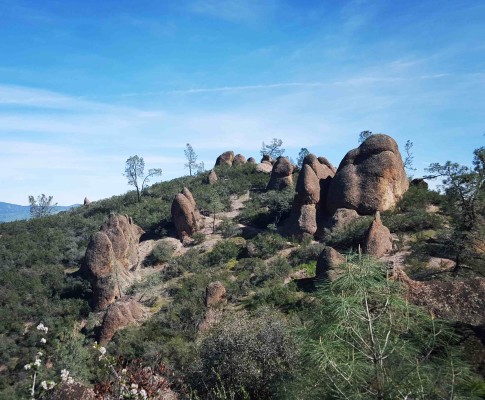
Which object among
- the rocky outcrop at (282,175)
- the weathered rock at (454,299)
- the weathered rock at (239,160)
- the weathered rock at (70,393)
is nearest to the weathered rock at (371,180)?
the rocky outcrop at (282,175)

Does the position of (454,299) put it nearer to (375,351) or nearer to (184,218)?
(375,351)

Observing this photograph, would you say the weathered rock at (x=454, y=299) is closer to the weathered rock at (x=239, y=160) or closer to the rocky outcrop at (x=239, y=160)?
the rocky outcrop at (x=239, y=160)

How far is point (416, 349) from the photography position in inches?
187

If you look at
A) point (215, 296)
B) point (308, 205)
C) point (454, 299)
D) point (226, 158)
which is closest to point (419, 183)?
point (308, 205)

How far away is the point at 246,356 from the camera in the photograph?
1270 centimetres

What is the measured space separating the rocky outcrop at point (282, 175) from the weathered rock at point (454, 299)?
34928mm

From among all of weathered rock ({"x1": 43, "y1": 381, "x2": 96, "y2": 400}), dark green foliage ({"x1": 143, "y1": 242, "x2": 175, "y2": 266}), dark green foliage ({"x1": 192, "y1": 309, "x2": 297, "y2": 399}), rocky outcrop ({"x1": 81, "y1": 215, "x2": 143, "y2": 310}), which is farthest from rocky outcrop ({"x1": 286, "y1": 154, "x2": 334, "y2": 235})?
weathered rock ({"x1": 43, "y1": 381, "x2": 96, "y2": 400})

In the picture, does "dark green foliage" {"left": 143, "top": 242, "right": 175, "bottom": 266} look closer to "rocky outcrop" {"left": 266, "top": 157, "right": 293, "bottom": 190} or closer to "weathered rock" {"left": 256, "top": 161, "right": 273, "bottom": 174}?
"rocky outcrop" {"left": 266, "top": 157, "right": 293, "bottom": 190}

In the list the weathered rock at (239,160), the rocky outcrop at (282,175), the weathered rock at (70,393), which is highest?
the weathered rock at (239,160)

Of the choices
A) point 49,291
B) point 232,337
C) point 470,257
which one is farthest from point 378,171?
point 49,291

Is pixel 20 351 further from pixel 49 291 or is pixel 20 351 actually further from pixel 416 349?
pixel 416 349

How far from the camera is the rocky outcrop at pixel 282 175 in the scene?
4388 centimetres

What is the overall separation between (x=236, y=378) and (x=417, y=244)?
1785cm

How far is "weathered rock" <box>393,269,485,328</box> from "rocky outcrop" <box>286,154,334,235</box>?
2379 centimetres
